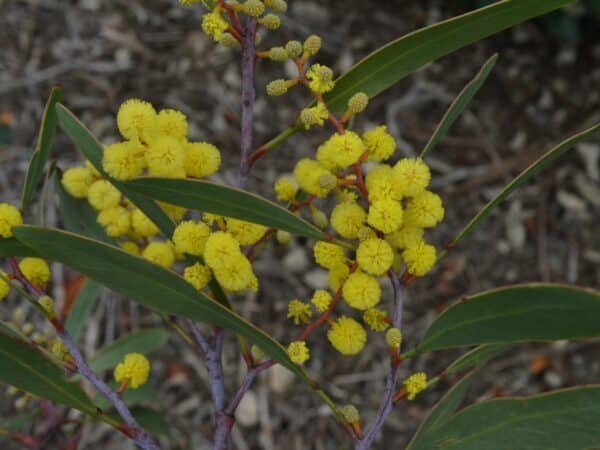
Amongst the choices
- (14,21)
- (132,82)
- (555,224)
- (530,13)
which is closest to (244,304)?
(132,82)

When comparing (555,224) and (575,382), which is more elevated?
(555,224)

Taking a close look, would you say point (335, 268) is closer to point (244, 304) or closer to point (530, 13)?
point (530, 13)

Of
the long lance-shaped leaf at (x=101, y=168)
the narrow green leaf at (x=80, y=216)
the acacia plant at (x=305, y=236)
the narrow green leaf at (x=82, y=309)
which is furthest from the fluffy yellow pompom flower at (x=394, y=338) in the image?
the narrow green leaf at (x=82, y=309)

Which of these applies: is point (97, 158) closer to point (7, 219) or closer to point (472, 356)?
point (7, 219)

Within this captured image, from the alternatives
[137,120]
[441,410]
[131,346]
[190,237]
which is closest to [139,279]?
[190,237]

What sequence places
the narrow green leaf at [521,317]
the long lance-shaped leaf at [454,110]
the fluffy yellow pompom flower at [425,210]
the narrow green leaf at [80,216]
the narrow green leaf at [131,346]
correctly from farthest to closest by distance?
the narrow green leaf at [131,346] < the narrow green leaf at [80,216] < the long lance-shaped leaf at [454,110] < the fluffy yellow pompom flower at [425,210] < the narrow green leaf at [521,317]

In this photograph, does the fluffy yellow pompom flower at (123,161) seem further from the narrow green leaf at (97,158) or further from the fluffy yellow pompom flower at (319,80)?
the fluffy yellow pompom flower at (319,80)
